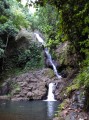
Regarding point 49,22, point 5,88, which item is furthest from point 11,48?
point 5,88

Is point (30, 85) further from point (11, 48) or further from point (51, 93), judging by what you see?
point (11, 48)

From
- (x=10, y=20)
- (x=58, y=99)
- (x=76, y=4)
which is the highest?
(x=10, y=20)

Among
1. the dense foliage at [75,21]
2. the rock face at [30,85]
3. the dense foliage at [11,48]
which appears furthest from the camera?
the dense foliage at [11,48]

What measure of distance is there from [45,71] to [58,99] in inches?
199

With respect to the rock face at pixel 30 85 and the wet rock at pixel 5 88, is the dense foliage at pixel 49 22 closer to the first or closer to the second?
the rock face at pixel 30 85

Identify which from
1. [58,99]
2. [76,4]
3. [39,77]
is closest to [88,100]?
[76,4]

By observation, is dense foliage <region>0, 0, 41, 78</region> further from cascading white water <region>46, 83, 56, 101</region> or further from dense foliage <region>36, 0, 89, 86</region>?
dense foliage <region>36, 0, 89, 86</region>

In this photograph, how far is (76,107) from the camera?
7.41 metres

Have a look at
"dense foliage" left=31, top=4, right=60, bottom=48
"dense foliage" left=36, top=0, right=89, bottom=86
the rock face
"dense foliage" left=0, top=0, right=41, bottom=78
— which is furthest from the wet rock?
"dense foliage" left=36, top=0, right=89, bottom=86

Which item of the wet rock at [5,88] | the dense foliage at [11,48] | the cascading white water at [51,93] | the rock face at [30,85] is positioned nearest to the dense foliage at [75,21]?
the cascading white water at [51,93]

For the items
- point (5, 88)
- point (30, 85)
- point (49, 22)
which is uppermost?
point (49, 22)

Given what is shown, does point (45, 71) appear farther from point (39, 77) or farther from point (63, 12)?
point (63, 12)

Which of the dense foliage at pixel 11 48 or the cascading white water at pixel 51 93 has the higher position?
the dense foliage at pixel 11 48

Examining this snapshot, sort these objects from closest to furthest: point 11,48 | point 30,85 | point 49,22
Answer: point 30,85
point 49,22
point 11,48
